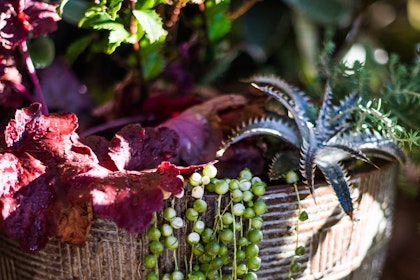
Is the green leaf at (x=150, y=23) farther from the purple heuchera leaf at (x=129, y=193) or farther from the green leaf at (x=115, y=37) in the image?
the purple heuchera leaf at (x=129, y=193)

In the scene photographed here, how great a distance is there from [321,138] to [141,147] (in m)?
0.21

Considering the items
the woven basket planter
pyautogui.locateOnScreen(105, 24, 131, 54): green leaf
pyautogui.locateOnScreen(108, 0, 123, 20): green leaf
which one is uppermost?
pyautogui.locateOnScreen(108, 0, 123, 20): green leaf

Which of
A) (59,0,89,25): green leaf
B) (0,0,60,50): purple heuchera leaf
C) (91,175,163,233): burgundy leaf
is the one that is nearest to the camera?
(91,175,163,233): burgundy leaf

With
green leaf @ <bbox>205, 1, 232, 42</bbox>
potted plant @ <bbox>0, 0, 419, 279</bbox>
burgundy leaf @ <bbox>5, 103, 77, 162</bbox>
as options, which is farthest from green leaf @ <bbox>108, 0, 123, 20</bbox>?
green leaf @ <bbox>205, 1, 232, 42</bbox>

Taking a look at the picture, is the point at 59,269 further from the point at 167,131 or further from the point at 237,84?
the point at 237,84

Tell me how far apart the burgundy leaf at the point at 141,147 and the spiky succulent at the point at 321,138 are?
0.22 ft

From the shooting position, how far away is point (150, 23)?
57cm

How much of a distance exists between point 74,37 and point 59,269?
500 mm

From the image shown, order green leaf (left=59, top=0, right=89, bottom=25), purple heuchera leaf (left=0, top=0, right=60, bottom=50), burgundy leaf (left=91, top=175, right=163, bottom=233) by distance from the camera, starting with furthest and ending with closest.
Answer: green leaf (left=59, top=0, right=89, bottom=25), purple heuchera leaf (left=0, top=0, right=60, bottom=50), burgundy leaf (left=91, top=175, right=163, bottom=233)

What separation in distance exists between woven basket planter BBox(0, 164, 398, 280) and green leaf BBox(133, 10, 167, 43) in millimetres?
184

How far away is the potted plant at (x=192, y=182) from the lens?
504 millimetres

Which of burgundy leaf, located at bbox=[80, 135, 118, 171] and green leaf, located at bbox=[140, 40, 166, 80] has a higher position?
green leaf, located at bbox=[140, 40, 166, 80]

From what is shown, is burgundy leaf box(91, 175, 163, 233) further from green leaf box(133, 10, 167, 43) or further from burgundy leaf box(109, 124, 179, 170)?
green leaf box(133, 10, 167, 43)

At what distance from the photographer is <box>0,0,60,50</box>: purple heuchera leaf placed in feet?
1.90
